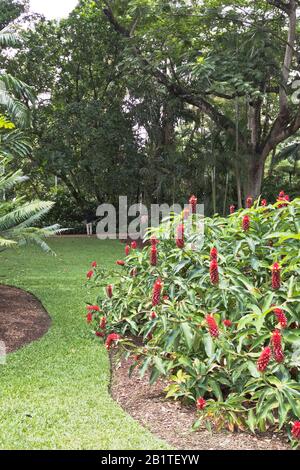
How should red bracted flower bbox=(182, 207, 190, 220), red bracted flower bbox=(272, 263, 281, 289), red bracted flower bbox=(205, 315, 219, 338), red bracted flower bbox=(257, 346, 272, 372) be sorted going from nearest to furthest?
red bracted flower bbox=(257, 346, 272, 372), red bracted flower bbox=(205, 315, 219, 338), red bracted flower bbox=(272, 263, 281, 289), red bracted flower bbox=(182, 207, 190, 220)

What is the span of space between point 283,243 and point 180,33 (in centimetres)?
933

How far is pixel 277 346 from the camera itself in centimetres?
279

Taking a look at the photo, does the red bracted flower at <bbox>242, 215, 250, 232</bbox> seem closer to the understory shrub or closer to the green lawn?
the understory shrub

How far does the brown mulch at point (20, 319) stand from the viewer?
4.87 m

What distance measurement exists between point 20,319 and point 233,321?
2925 millimetres

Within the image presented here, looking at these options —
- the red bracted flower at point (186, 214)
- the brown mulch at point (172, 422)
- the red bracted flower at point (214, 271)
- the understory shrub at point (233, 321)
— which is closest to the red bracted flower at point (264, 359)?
the understory shrub at point (233, 321)

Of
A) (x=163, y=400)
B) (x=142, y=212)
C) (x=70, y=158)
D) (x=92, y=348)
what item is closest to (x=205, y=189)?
(x=142, y=212)

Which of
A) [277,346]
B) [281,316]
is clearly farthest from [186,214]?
[277,346]

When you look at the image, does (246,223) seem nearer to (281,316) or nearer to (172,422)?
(281,316)

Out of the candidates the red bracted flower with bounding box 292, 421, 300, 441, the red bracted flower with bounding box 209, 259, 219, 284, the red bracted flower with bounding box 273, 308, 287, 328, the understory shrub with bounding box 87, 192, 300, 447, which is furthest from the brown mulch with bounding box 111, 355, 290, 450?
the red bracted flower with bounding box 209, 259, 219, 284

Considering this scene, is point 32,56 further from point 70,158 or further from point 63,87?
point 70,158

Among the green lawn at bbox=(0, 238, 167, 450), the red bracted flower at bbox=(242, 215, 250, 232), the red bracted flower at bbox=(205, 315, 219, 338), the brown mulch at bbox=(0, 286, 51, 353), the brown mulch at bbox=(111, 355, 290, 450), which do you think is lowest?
the brown mulch at bbox=(111, 355, 290, 450)

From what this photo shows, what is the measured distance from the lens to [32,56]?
48.4ft

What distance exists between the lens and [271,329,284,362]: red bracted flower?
2.74m
